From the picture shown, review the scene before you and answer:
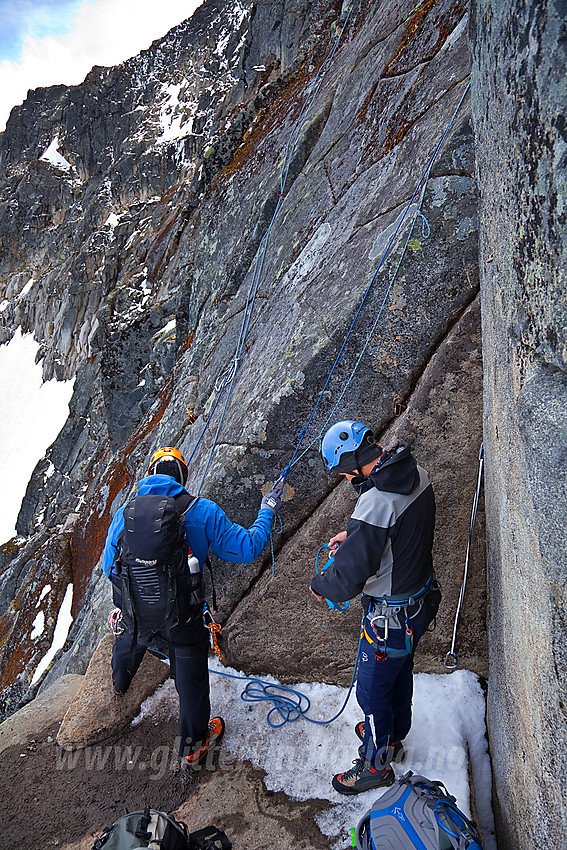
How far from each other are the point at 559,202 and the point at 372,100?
23.0 ft

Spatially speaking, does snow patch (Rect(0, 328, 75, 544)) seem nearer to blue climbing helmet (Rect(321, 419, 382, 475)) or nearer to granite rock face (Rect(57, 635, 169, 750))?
granite rock face (Rect(57, 635, 169, 750))

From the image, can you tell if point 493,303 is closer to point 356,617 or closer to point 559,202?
point 559,202

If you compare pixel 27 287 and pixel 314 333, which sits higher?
pixel 27 287

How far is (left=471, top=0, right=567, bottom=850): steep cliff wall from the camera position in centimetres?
226

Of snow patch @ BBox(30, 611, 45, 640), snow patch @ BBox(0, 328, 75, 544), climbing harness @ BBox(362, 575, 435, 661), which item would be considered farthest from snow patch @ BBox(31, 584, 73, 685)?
snow patch @ BBox(0, 328, 75, 544)

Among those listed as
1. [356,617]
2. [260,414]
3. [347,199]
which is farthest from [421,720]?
[347,199]

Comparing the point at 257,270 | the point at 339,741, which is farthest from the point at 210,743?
the point at 257,270

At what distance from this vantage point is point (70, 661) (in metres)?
9.36

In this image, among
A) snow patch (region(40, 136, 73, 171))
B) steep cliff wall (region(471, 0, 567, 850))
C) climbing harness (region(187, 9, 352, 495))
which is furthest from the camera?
snow patch (region(40, 136, 73, 171))

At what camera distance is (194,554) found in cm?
468

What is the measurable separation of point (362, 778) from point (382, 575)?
198 cm

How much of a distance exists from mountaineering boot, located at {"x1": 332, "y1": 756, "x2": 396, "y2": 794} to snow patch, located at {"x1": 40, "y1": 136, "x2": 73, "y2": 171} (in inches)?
4185

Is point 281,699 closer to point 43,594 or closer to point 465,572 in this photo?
point 465,572

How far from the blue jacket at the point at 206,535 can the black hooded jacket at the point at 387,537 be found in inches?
40.2
